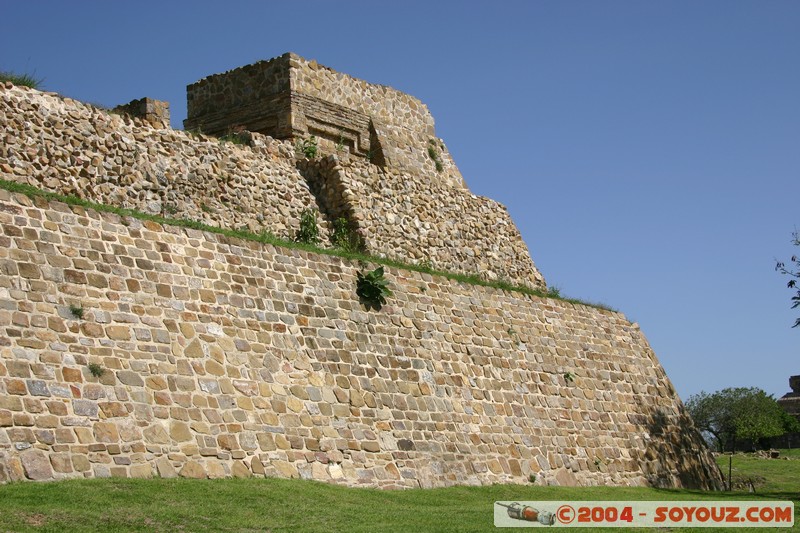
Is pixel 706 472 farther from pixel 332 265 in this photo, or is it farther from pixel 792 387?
pixel 792 387

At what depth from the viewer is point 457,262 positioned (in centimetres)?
2480

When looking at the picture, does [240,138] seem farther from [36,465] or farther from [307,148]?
[36,465]

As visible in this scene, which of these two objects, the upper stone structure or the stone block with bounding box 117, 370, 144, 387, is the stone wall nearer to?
the upper stone structure

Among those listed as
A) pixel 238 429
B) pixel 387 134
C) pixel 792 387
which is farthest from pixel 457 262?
pixel 792 387

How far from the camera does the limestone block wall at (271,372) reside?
46.4 feet

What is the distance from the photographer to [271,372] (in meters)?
16.9

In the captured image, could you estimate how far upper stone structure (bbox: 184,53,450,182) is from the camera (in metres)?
23.4

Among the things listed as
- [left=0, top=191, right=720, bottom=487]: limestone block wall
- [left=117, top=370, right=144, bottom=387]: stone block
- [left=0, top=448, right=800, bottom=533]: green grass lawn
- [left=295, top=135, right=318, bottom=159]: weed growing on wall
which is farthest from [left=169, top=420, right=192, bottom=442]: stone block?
[left=295, top=135, right=318, bottom=159]: weed growing on wall

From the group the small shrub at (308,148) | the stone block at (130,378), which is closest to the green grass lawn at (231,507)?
the stone block at (130,378)

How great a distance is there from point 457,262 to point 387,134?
3.33 m

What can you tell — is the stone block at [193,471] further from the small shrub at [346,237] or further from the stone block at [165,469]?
the small shrub at [346,237]

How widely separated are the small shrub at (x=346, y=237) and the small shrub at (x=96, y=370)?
7.79 m

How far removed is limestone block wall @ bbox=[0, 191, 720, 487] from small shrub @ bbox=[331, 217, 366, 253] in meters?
1.42

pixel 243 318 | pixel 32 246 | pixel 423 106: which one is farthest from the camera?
pixel 423 106
